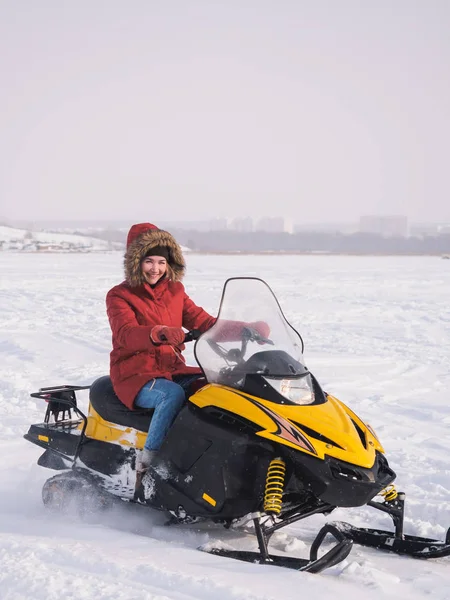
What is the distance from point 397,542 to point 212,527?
1.03m

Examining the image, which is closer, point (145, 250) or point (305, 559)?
point (305, 559)

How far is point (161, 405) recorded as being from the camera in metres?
3.89

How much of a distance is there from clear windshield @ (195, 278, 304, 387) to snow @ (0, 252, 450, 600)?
94cm

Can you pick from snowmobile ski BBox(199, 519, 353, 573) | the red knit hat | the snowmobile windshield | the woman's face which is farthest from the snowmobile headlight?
the red knit hat

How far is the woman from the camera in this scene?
3.90 metres

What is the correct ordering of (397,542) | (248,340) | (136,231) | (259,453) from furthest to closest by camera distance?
(136,231) → (248,340) → (397,542) → (259,453)

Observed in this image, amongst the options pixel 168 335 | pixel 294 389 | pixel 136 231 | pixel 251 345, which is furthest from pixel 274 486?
pixel 136 231

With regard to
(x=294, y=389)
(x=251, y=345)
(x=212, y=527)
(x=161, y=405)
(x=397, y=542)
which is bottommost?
(x=212, y=527)

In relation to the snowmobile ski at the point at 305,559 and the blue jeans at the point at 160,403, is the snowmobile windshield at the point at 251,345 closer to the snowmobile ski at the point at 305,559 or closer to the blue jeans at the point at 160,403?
the blue jeans at the point at 160,403

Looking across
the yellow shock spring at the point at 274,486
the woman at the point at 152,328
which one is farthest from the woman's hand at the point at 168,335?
the yellow shock spring at the point at 274,486

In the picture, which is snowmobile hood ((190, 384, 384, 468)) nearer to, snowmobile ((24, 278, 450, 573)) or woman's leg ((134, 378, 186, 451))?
snowmobile ((24, 278, 450, 573))

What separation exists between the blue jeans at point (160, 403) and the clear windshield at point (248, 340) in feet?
0.73

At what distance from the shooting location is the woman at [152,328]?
3898 millimetres

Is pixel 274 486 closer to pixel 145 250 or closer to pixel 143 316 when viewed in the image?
pixel 143 316
